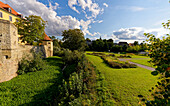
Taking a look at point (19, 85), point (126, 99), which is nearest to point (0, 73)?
point (19, 85)

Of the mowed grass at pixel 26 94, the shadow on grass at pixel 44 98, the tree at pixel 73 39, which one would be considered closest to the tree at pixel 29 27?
the tree at pixel 73 39

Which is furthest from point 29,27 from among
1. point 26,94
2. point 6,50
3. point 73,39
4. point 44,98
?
point 44,98

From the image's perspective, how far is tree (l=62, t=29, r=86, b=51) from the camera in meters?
17.1

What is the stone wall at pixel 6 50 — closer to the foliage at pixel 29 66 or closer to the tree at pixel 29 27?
the foliage at pixel 29 66

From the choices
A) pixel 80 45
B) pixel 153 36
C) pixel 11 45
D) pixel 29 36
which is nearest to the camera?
pixel 153 36

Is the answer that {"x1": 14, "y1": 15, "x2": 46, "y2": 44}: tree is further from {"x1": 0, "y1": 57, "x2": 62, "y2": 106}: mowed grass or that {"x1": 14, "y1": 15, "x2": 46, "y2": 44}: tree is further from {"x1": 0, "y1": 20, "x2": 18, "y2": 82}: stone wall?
{"x1": 0, "y1": 57, "x2": 62, "y2": 106}: mowed grass

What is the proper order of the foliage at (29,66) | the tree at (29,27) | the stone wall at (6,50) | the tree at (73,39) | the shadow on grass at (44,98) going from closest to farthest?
1. the shadow on grass at (44,98)
2. the stone wall at (6,50)
3. the foliage at (29,66)
4. the tree at (29,27)
5. the tree at (73,39)

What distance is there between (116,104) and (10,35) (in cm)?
1215

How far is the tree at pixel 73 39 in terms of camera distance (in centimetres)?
1709

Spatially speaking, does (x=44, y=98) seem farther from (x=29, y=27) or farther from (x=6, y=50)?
(x=29, y=27)

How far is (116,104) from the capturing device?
4.39 m

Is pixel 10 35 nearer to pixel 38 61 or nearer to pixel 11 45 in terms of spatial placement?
pixel 11 45

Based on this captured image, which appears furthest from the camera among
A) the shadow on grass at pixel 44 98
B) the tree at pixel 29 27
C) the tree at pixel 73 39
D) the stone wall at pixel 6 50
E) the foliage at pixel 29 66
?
the tree at pixel 73 39

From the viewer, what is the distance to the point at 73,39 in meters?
17.2
